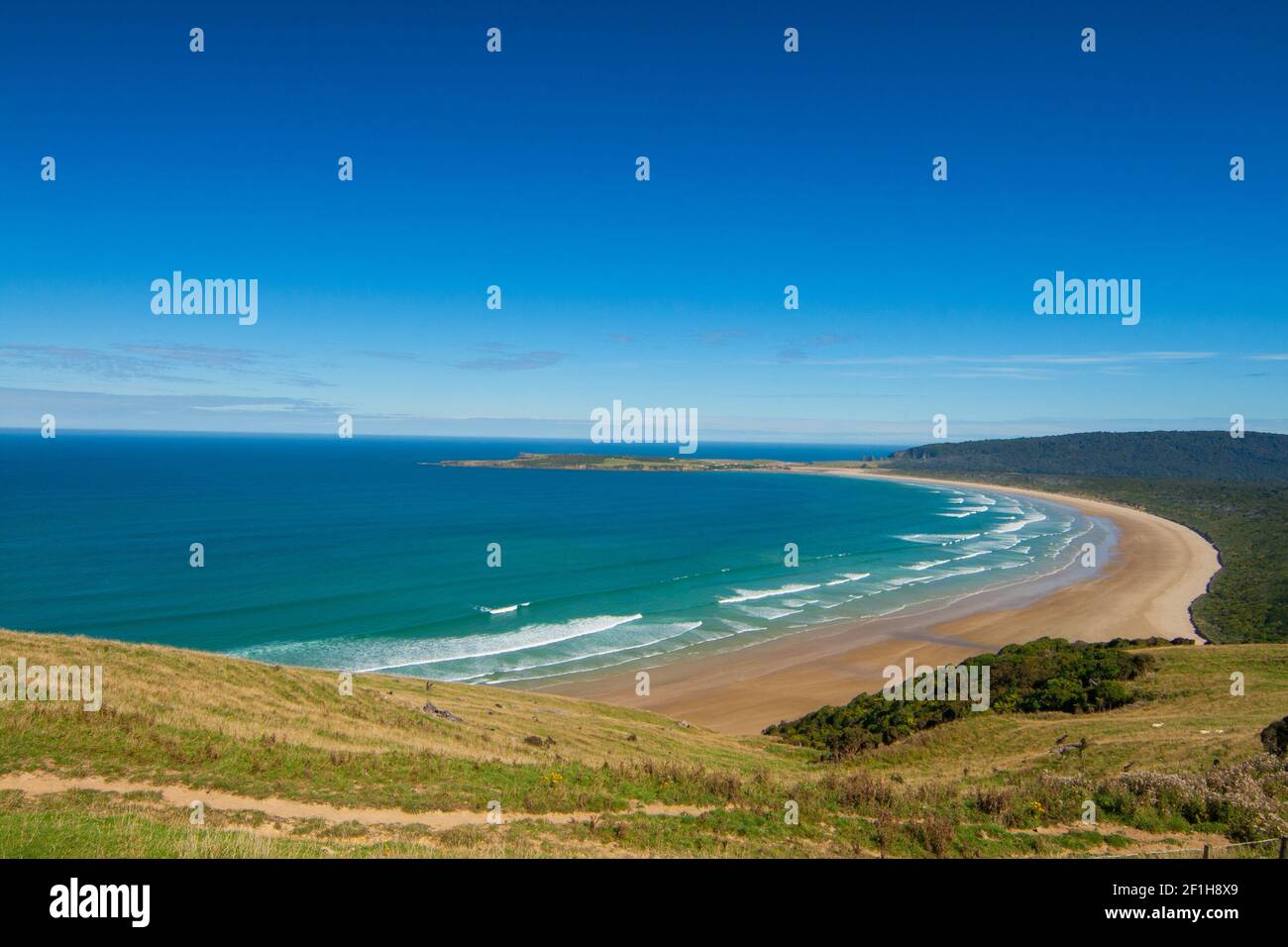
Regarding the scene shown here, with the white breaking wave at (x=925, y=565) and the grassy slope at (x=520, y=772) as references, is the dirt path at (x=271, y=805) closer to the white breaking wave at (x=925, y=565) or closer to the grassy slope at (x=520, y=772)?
the grassy slope at (x=520, y=772)

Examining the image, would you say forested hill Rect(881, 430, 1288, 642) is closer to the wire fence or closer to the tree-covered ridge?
the tree-covered ridge

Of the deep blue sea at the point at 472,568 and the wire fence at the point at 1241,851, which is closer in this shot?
the wire fence at the point at 1241,851

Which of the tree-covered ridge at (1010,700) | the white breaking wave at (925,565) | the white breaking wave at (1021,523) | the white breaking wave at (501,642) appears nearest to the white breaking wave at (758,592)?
the white breaking wave at (501,642)

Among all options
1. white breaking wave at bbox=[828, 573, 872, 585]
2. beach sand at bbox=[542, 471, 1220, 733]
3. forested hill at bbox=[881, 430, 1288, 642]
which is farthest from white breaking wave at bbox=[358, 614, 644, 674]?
forested hill at bbox=[881, 430, 1288, 642]

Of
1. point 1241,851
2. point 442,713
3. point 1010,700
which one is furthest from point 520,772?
point 1010,700

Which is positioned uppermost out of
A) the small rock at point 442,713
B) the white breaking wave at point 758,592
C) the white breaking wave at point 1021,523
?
the small rock at point 442,713

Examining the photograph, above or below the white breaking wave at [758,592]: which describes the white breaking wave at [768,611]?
below

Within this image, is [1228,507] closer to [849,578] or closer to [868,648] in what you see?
[849,578]
